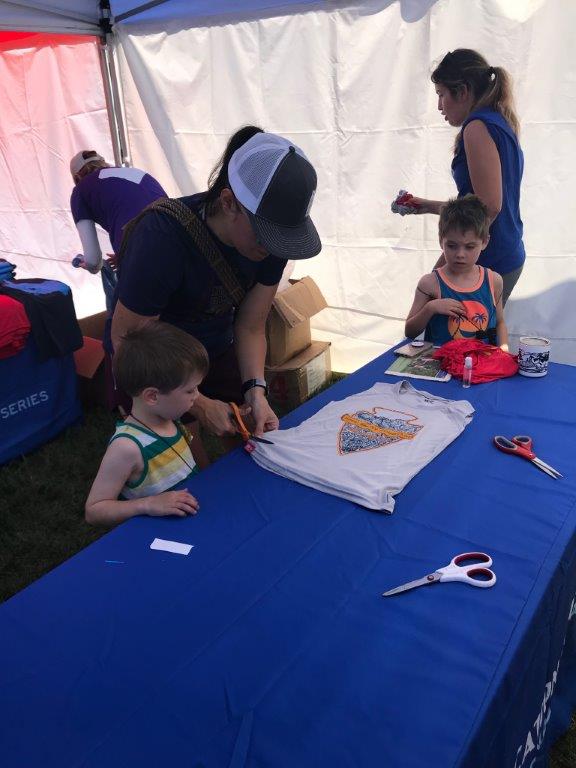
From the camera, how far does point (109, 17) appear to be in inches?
141

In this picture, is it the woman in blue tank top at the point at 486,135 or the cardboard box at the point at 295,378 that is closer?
the woman in blue tank top at the point at 486,135

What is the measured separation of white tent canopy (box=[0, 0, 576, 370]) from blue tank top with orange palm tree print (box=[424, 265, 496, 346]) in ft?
3.07

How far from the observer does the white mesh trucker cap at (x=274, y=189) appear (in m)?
1.17

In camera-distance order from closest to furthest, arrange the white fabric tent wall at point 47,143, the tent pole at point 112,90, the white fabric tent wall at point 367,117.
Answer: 1. the white fabric tent wall at point 367,117
2. the tent pole at point 112,90
3. the white fabric tent wall at point 47,143

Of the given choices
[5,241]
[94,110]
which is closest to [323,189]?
[94,110]

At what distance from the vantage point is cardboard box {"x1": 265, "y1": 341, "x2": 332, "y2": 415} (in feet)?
10.8

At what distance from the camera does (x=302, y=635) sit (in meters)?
0.88

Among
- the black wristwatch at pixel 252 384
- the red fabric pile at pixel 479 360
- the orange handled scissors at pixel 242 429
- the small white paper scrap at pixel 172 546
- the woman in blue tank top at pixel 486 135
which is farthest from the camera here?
the woman in blue tank top at pixel 486 135

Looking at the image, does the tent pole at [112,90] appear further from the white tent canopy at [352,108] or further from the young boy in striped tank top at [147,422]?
the young boy in striped tank top at [147,422]

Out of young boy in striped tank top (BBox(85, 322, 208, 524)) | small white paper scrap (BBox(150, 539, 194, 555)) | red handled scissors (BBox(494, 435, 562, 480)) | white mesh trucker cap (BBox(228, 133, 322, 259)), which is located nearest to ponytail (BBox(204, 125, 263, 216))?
white mesh trucker cap (BBox(228, 133, 322, 259))

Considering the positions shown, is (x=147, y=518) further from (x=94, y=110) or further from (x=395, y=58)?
(x=94, y=110)

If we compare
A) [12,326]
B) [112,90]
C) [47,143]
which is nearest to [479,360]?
[12,326]

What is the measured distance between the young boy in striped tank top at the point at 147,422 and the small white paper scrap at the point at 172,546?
107 mm

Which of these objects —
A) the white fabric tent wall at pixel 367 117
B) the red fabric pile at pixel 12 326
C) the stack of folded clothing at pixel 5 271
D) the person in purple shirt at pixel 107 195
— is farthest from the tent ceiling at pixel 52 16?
the red fabric pile at pixel 12 326
